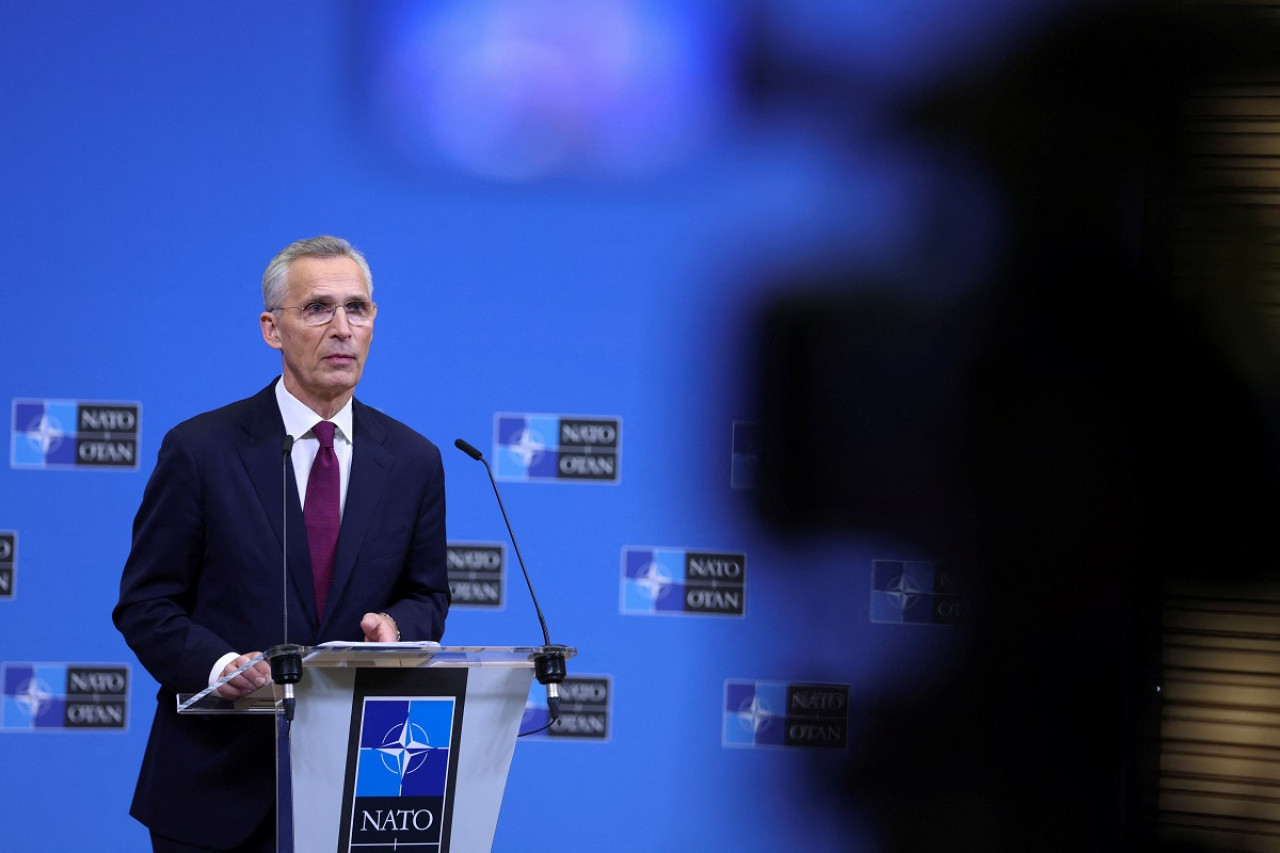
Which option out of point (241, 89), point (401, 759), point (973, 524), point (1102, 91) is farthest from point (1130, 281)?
point (401, 759)

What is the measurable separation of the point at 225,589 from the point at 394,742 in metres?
0.54

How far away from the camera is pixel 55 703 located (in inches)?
163

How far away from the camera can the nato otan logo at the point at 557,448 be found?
424 centimetres

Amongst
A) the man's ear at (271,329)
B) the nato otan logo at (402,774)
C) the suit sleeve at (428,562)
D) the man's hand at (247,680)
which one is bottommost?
the nato otan logo at (402,774)

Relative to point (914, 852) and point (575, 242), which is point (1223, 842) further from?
point (575, 242)

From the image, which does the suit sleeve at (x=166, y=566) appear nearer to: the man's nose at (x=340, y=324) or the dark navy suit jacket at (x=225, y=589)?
the dark navy suit jacket at (x=225, y=589)

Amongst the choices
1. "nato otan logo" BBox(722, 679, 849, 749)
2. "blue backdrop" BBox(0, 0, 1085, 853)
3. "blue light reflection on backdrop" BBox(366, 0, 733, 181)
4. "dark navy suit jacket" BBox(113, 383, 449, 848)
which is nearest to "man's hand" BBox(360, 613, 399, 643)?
"dark navy suit jacket" BBox(113, 383, 449, 848)

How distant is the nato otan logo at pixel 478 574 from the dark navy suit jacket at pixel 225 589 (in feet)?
5.03

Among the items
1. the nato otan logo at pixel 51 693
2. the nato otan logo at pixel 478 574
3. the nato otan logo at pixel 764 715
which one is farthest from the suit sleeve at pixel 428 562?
the nato otan logo at pixel 51 693

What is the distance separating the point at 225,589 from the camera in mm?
2521

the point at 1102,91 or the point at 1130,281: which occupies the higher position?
the point at 1102,91

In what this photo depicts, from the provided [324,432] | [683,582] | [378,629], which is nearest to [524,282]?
[683,582]

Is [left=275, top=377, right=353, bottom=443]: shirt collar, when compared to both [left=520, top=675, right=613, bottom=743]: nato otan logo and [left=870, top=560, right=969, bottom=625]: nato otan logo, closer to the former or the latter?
[left=520, top=675, right=613, bottom=743]: nato otan logo

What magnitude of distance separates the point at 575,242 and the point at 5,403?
5.71 feet
